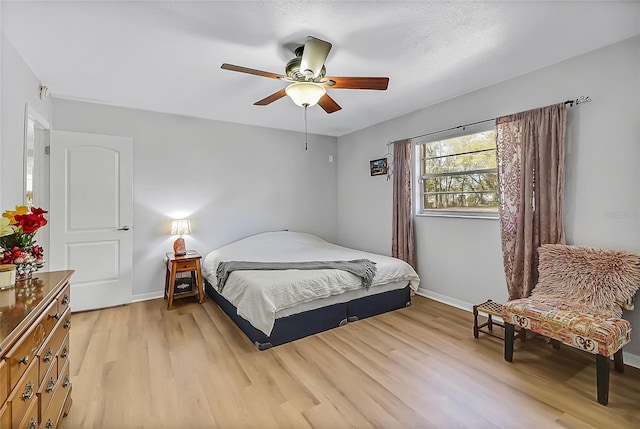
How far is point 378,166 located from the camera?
4516 millimetres

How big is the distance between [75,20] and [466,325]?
4.10 m

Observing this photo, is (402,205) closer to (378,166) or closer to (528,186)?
(378,166)

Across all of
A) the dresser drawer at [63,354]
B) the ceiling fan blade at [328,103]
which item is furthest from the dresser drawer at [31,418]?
the ceiling fan blade at [328,103]

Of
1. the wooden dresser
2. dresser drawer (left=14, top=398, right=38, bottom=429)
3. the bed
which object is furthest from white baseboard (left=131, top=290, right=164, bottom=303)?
dresser drawer (left=14, top=398, right=38, bottom=429)

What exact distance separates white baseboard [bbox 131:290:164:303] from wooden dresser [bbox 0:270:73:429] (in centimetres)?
216

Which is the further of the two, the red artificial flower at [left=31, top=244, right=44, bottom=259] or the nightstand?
the nightstand

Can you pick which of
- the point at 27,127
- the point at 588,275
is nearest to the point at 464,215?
the point at 588,275

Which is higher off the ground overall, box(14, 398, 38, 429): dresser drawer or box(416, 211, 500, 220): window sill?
box(416, 211, 500, 220): window sill

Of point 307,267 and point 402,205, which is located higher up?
point 402,205

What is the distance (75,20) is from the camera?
1978 millimetres

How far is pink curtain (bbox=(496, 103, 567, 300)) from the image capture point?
2574mm

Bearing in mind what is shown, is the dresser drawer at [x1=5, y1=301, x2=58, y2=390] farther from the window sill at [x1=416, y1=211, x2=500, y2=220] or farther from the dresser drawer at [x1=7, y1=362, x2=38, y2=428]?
the window sill at [x1=416, y1=211, x2=500, y2=220]

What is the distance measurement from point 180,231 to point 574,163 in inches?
167

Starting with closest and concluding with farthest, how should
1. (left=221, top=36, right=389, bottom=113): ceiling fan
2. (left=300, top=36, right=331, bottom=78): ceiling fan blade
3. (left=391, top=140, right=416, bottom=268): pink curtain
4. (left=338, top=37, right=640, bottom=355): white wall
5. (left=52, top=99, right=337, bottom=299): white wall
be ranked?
(left=300, top=36, right=331, bottom=78): ceiling fan blade, (left=221, top=36, right=389, bottom=113): ceiling fan, (left=338, top=37, right=640, bottom=355): white wall, (left=52, top=99, right=337, bottom=299): white wall, (left=391, top=140, right=416, bottom=268): pink curtain
